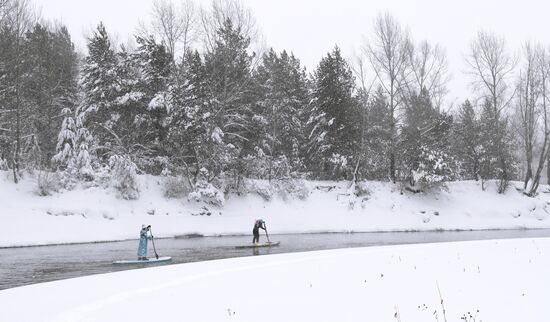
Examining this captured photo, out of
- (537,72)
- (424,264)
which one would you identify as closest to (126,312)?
(424,264)

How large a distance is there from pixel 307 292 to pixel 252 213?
Result: 28723 millimetres

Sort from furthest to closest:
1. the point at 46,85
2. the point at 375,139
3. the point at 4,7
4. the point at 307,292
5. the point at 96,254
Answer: the point at 375,139 < the point at 46,85 < the point at 4,7 < the point at 96,254 < the point at 307,292

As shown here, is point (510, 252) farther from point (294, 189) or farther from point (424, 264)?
point (294, 189)

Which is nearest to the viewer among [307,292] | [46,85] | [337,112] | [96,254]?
[307,292]

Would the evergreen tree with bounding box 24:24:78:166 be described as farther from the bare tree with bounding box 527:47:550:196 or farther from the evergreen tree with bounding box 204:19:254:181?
the bare tree with bounding box 527:47:550:196

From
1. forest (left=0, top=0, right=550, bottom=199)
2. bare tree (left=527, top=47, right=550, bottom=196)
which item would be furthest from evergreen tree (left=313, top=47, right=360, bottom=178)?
bare tree (left=527, top=47, right=550, bottom=196)

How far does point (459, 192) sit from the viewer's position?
4816 cm

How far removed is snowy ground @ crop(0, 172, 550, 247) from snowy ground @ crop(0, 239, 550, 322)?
1680 cm

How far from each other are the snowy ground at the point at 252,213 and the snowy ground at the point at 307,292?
1680 cm

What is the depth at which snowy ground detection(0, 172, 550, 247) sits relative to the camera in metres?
29.9

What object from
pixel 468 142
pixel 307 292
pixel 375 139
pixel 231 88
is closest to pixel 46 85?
pixel 231 88

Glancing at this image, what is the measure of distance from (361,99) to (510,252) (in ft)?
114

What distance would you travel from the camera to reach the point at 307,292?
1120cm

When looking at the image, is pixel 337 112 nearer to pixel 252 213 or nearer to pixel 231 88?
pixel 231 88
